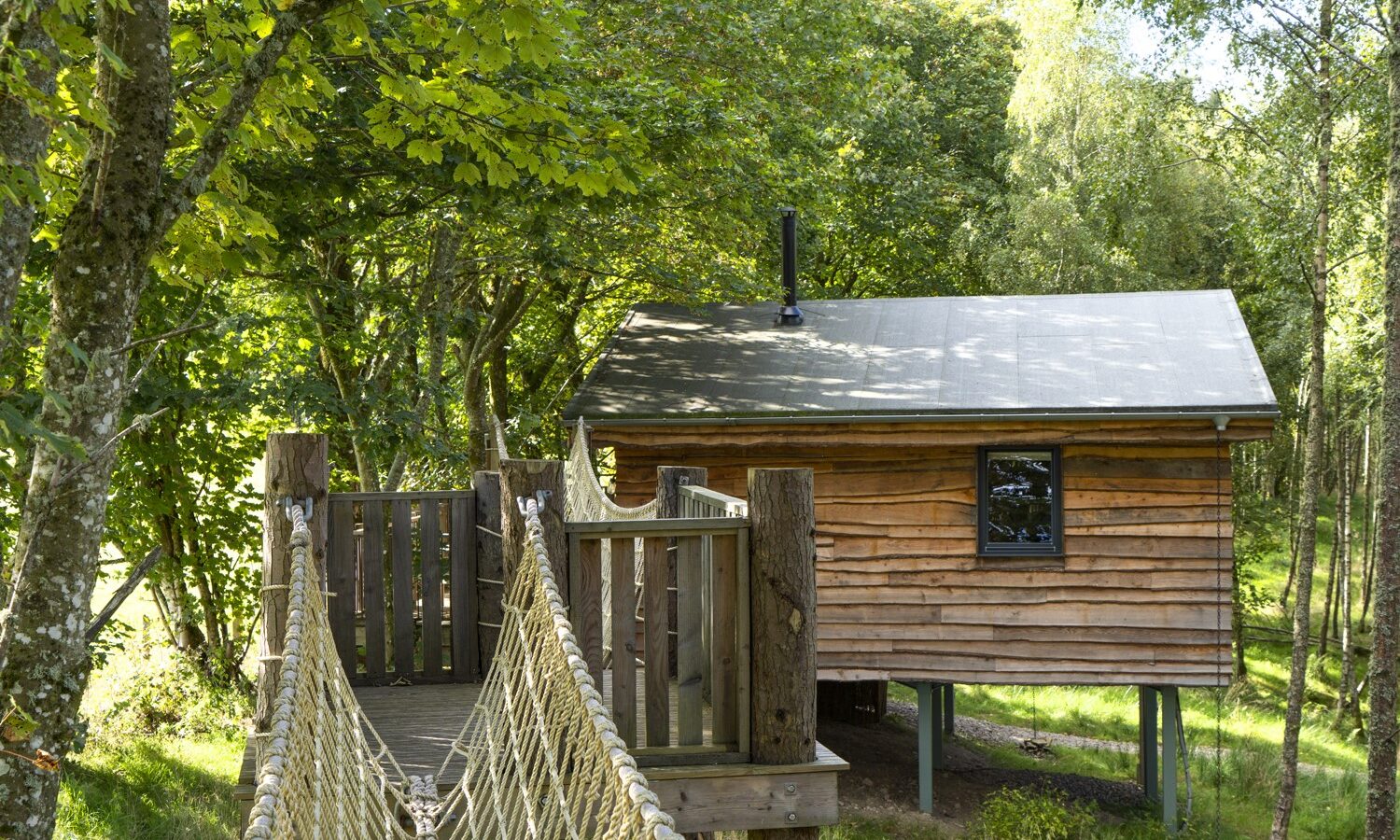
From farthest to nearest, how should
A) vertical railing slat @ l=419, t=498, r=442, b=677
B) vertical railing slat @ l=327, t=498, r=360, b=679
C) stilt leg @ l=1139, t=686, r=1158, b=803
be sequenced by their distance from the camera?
stilt leg @ l=1139, t=686, r=1158, b=803, vertical railing slat @ l=419, t=498, r=442, b=677, vertical railing slat @ l=327, t=498, r=360, b=679

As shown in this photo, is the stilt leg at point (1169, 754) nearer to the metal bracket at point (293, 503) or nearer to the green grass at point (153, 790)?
the green grass at point (153, 790)

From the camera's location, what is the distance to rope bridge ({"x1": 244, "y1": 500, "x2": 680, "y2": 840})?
2.36m

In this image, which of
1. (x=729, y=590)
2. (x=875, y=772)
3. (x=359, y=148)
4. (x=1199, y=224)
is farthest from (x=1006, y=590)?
(x=1199, y=224)

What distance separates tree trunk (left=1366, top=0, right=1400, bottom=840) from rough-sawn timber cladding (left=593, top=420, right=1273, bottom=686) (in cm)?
237

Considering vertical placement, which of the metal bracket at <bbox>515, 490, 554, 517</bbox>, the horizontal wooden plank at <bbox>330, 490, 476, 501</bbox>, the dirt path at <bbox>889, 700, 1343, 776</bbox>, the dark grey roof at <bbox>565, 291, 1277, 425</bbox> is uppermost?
the dark grey roof at <bbox>565, 291, 1277, 425</bbox>

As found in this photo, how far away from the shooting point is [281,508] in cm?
494

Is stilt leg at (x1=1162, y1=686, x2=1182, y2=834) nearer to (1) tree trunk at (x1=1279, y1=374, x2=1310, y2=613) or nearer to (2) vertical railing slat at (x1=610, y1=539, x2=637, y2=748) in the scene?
(2) vertical railing slat at (x1=610, y1=539, x2=637, y2=748)

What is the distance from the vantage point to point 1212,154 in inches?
516

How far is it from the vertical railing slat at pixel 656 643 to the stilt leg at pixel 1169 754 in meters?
8.75

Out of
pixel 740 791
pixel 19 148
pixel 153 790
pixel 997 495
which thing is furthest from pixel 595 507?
pixel 997 495

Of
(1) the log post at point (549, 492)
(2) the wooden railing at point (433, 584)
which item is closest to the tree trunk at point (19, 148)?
(1) the log post at point (549, 492)

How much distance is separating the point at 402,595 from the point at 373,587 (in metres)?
0.18

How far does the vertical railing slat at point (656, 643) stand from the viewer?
4.57 metres

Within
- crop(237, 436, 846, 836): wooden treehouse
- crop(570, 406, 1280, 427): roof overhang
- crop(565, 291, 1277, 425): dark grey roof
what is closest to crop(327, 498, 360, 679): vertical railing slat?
crop(237, 436, 846, 836): wooden treehouse
